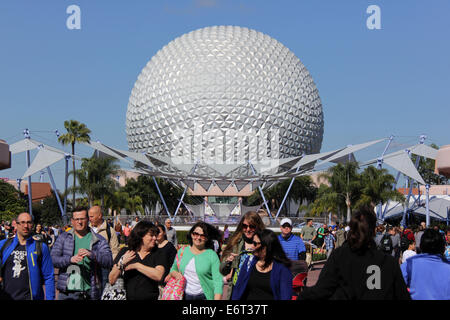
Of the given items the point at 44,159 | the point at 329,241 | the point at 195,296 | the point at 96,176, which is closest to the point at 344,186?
the point at 96,176

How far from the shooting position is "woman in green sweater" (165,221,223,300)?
6.01m

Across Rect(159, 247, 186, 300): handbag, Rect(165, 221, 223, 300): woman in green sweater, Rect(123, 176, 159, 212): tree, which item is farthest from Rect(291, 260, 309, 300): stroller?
Rect(123, 176, 159, 212): tree

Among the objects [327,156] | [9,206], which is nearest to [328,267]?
[327,156]

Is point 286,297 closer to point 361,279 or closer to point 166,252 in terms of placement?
point 361,279

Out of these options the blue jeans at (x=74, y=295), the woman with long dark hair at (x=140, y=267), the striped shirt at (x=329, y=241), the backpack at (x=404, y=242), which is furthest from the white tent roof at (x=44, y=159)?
the woman with long dark hair at (x=140, y=267)

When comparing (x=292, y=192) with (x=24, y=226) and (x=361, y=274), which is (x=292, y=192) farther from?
(x=361, y=274)

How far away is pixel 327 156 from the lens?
3656 cm

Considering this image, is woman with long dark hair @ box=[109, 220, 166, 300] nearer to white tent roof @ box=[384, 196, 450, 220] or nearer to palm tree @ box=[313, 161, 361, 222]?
palm tree @ box=[313, 161, 361, 222]

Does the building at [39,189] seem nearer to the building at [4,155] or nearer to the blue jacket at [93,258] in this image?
the building at [4,155]

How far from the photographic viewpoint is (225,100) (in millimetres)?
45531

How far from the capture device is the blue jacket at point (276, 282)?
517 cm

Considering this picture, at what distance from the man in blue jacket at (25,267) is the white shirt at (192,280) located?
1.34 m

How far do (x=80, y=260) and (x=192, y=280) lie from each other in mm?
1150
